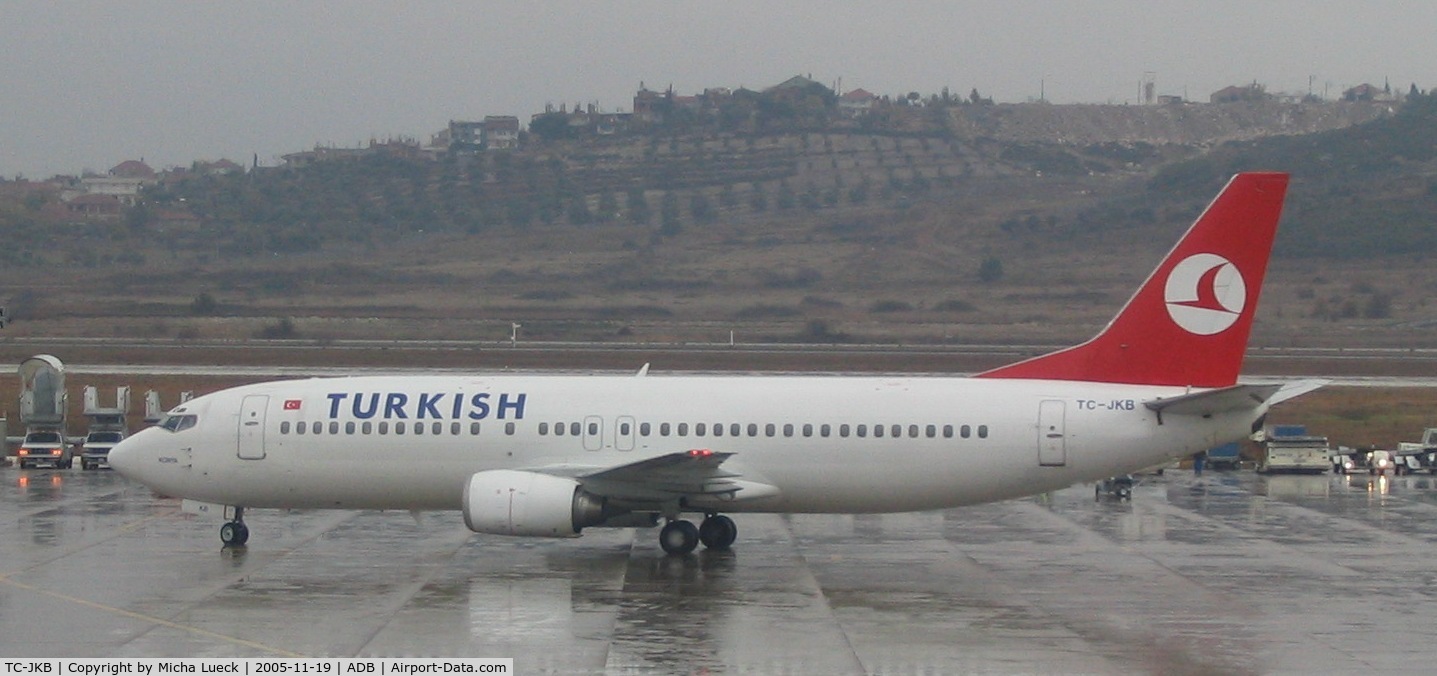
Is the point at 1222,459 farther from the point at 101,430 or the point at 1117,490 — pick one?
the point at 101,430

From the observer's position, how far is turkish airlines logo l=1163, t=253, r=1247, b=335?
93.8ft

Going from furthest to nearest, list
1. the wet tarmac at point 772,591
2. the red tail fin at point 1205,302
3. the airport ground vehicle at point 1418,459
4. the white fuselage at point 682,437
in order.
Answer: the airport ground vehicle at point 1418,459
the white fuselage at point 682,437
the red tail fin at point 1205,302
the wet tarmac at point 772,591

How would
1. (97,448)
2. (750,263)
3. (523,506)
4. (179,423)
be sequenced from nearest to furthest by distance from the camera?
(523,506)
(179,423)
(97,448)
(750,263)

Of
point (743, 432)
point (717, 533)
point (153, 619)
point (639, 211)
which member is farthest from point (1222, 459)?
point (639, 211)

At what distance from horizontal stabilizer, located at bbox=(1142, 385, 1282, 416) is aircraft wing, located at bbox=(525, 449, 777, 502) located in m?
6.96

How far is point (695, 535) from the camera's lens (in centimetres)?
2928

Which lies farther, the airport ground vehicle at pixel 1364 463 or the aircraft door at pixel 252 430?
the airport ground vehicle at pixel 1364 463

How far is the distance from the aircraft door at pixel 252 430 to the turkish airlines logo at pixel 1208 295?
16440 mm

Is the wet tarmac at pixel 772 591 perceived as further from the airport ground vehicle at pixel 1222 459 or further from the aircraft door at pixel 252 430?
the airport ground vehicle at pixel 1222 459

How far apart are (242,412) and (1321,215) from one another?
5461 inches

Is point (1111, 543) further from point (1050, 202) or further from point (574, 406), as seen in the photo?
point (1050, 202)

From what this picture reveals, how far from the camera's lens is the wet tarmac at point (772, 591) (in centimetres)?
2070

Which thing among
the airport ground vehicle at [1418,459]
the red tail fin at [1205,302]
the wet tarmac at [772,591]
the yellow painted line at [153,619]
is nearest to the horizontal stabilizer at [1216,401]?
the red tail fin at [1205,302]

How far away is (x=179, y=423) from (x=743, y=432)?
10.5 m
